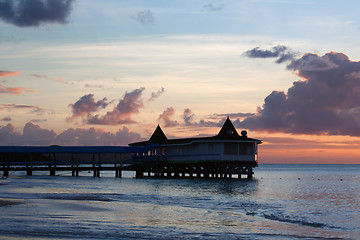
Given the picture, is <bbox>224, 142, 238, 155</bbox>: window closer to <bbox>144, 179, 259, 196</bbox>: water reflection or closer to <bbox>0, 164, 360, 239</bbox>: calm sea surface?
<bbox>144, 179, 259, 196</bbox>: water reflection

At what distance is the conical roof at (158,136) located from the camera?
77850mm

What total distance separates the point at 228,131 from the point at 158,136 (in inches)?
723

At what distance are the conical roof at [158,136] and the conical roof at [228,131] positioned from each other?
13203 mm

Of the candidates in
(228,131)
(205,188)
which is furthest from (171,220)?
(228,131)

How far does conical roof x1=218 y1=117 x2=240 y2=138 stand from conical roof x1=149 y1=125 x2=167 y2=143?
1320 centimetres

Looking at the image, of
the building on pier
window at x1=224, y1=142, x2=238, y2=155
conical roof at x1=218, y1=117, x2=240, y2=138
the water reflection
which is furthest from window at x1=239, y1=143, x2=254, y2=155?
the water reflection

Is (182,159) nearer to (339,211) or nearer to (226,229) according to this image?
(339,211)

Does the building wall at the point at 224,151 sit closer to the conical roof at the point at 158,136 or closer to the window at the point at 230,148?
the window at the point at 230,148

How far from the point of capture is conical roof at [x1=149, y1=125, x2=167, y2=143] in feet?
255

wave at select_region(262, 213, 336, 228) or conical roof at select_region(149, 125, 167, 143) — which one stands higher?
conical roof at select_region(149, 125, 167, 143)

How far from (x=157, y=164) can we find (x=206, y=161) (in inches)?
397

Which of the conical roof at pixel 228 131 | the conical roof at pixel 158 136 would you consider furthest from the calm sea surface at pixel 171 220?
the conical roof at pixel 158 136

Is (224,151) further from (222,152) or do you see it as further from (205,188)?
(205,188)

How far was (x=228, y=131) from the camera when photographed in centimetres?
6375
